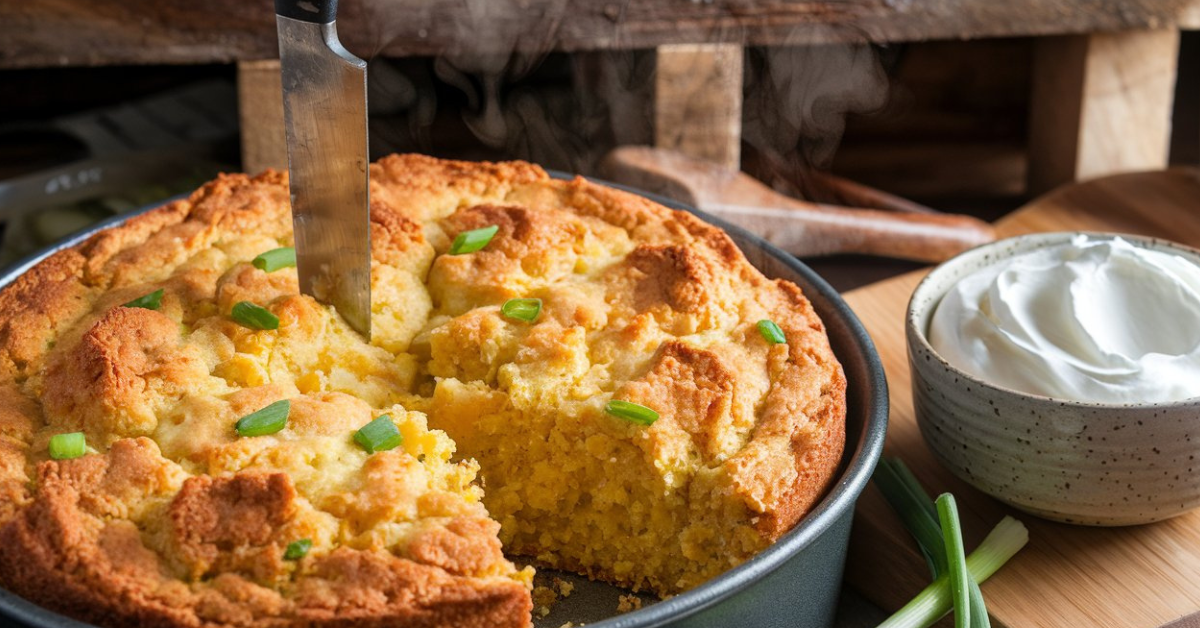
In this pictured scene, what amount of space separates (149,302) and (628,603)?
1.34m

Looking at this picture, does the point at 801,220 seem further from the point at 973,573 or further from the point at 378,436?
the point at 378,436

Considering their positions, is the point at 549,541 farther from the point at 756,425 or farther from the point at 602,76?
the point at 602,76

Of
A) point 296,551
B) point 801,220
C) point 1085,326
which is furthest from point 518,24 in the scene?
point 296,551

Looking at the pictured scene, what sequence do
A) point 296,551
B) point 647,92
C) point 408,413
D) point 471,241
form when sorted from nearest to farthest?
point 296,551
point 408,413
point 471,241
point 647,92

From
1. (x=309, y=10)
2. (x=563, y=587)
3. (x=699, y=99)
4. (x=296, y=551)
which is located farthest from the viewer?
(x=699, y=99)

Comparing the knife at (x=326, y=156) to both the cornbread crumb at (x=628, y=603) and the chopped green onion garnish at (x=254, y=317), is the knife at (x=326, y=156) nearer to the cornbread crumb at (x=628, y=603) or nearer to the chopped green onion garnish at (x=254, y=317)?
the chopped green onion garnish at (x=254, y=317)

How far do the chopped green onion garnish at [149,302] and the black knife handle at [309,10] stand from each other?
2.53 ft

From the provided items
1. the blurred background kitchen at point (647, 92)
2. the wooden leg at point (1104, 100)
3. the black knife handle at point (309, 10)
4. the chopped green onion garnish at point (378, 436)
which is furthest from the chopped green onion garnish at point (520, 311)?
the wooden leg at point (1104, 100)

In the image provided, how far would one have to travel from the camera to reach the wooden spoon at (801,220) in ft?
15.3

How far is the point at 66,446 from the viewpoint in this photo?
2.54m

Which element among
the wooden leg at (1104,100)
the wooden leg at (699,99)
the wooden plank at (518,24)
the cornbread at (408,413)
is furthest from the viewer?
the wooden leg at (1104,100)

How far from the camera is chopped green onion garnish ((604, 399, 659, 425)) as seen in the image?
108 inches

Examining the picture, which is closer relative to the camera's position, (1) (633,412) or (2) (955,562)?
(1) (633,412)

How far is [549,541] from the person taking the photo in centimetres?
303
